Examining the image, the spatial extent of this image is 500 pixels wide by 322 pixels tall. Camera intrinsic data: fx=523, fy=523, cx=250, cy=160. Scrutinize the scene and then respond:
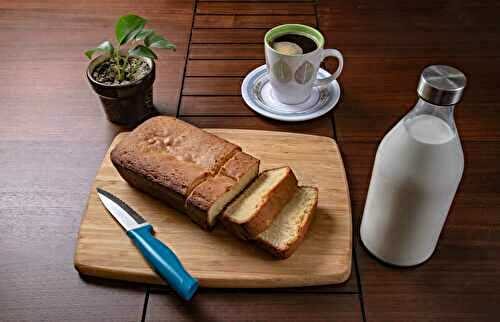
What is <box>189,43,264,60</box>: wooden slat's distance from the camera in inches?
55.2

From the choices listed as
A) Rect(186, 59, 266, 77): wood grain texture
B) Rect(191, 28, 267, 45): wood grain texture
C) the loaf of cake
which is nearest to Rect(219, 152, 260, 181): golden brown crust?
the loaf of cake

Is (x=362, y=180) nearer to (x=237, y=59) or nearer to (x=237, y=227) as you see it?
(x=237, y=227)

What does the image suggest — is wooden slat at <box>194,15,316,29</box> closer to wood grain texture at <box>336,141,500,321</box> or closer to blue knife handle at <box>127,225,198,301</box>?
wood grain texture at <box>336,141,500,321</box>

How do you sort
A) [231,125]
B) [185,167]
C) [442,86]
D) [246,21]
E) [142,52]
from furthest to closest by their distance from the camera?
[246,21]
[231,125]
[142,52]
[185,167]
[442,86]

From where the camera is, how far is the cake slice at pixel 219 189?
906 mm

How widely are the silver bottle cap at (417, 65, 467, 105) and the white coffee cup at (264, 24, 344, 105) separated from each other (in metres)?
0.46

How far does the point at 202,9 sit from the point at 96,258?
93 centimetres

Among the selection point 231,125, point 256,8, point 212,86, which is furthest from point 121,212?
point 256,8

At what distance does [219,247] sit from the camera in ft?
3.01

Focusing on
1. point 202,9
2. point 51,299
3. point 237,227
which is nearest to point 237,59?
point 202,9

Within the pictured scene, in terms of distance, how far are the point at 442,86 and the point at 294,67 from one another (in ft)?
1.66

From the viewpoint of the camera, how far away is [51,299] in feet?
2.86

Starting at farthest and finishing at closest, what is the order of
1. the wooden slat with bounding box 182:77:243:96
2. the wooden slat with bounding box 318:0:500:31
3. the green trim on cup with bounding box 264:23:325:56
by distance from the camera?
the wooden slat with bounding box 318:0:500:31, the wooden slat with bounding box 182:77:243:96, the green trim on cup with bounding box 264:23:325:56

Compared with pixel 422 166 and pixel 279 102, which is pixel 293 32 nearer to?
pixel 279 102
